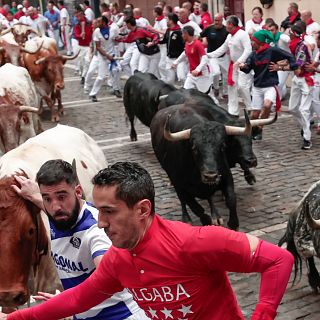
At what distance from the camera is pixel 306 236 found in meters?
5.82

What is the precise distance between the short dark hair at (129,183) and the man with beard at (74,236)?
2.90 feet

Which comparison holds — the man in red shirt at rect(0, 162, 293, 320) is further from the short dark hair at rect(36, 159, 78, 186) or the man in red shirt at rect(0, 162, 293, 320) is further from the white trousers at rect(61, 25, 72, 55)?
the white trousers at rect(61, 25, 72, 55)

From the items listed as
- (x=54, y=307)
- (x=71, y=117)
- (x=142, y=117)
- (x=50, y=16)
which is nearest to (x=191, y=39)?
(x=142, y=117)

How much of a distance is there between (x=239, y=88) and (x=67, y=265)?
9364 mm

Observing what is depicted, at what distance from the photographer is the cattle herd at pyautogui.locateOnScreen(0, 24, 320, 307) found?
4340 mm

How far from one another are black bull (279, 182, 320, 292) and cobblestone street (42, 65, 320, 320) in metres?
0.24

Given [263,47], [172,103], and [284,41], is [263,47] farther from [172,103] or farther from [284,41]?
[284,41]

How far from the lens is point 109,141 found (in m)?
12.9

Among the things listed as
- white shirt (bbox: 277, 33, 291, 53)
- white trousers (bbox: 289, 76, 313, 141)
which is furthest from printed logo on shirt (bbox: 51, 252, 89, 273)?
white shirt (bbox: 277, 33, 291, 53)

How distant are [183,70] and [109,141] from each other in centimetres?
303

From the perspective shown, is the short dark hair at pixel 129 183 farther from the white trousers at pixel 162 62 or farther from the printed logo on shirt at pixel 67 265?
the white trousers at pixel 162 62

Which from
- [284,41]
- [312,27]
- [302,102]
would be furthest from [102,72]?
[302,102]

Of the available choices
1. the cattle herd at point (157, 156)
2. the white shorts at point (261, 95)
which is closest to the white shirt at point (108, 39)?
the cattle herd at point (157, 156)

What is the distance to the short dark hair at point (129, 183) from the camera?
2.79 m
